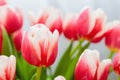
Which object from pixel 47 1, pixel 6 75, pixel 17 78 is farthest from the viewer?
pixel 47 1

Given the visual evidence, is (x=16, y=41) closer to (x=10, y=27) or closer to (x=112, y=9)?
(x=10, y=27)

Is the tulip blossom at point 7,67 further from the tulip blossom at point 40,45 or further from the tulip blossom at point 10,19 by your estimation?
the tulip blossom at point 10,19

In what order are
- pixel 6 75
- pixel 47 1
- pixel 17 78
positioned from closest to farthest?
1. pixel 6 75
2. pixel 17 78
3. pixel 47 1

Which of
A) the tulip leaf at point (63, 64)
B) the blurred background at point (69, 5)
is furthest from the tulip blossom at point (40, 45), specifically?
the blurred background at point (69, 5)

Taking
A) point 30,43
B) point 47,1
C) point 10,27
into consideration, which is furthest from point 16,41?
point 47,1

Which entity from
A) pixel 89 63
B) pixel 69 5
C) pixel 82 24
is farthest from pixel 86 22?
pixel 69 5
